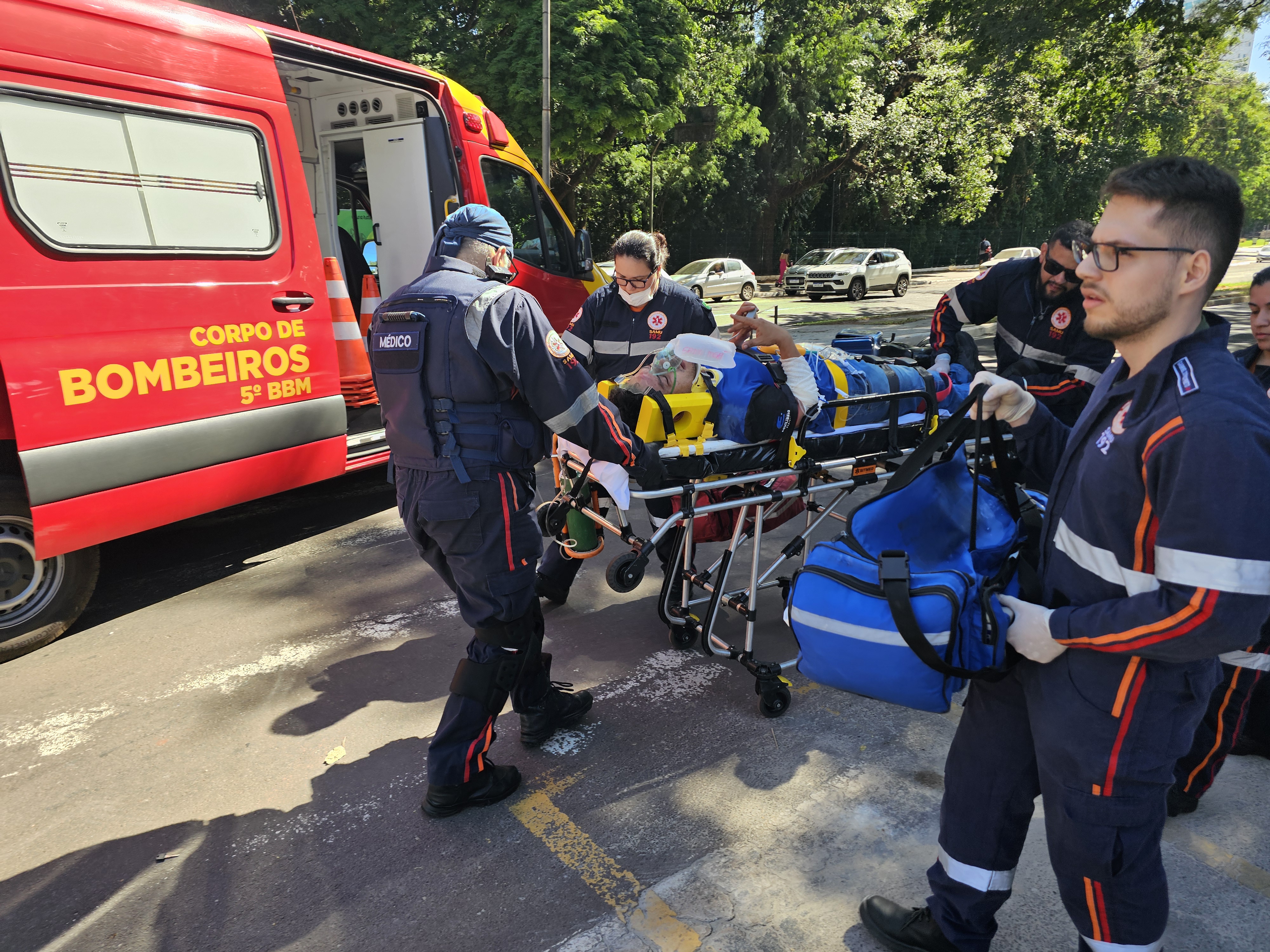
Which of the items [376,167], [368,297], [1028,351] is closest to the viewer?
[1028,351]

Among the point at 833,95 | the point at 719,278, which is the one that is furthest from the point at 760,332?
the point at 833,95

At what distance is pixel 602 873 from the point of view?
2445 mm

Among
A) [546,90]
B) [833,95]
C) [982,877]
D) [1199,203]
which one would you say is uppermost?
[833,95]

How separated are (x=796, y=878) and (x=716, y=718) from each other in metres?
0.91

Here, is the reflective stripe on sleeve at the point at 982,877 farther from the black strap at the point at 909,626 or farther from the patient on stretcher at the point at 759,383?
the patient on stretcher at the point at 759,383

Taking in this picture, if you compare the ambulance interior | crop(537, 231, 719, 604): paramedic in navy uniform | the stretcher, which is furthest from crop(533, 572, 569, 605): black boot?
the ambulance interior

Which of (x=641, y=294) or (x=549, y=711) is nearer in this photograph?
(x=549, y=711)

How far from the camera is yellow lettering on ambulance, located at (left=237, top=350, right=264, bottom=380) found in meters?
4.30

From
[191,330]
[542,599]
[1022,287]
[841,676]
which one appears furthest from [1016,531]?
[191,330]

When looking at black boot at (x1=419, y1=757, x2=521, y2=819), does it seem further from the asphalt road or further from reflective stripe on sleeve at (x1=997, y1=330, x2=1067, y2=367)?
reflective stripe on sleeve at (x1=997, y1=330, x2=1067, y2=367)

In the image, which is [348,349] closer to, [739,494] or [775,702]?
[739,494]

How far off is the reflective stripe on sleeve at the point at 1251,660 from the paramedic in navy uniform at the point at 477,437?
2.01 metres

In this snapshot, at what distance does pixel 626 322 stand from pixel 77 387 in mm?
2547

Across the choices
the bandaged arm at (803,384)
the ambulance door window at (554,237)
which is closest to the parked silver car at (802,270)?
the ambulance door window at (554,237)
